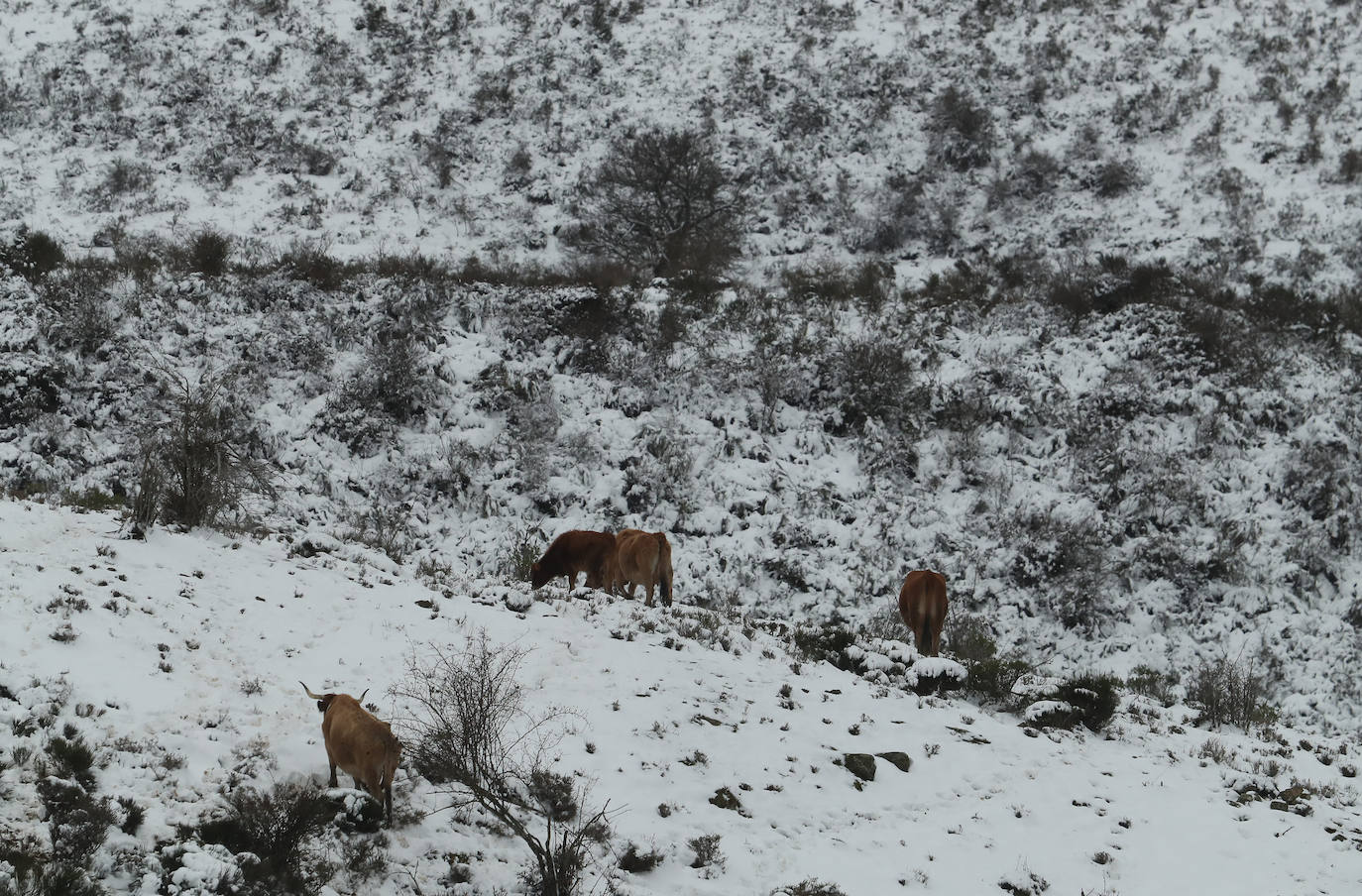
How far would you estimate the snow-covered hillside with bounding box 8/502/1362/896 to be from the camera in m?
5.23

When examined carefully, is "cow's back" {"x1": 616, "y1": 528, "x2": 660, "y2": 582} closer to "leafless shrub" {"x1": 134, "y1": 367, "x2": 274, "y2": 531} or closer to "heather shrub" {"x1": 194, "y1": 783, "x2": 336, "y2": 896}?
"leafless shrub" {"x1": 134, "y1": 367, "x2": 274, "y2": 531}

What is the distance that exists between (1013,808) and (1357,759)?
14.1 ft

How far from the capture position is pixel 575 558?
10.6 metres

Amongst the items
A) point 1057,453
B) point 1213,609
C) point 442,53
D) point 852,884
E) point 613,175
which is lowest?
point 852,884

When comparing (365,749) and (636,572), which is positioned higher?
(636,572)

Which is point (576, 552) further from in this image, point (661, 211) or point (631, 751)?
point (661, 211)

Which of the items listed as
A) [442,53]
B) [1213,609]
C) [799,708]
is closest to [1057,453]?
[1213,609]

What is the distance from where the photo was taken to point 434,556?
13141 mm

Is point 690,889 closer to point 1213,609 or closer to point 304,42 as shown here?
point 1213,609

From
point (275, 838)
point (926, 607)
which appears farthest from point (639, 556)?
point (275, 838)

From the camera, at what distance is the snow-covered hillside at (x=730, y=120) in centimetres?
2156

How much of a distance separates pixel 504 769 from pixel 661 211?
60.3 feet

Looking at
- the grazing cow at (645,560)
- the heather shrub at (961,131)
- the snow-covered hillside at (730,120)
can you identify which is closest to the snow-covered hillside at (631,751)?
the grazing cow at (645,560)

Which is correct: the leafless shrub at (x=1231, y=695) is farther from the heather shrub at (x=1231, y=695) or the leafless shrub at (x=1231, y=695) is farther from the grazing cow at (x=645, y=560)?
the grazing cow at (x=645, y=560)
